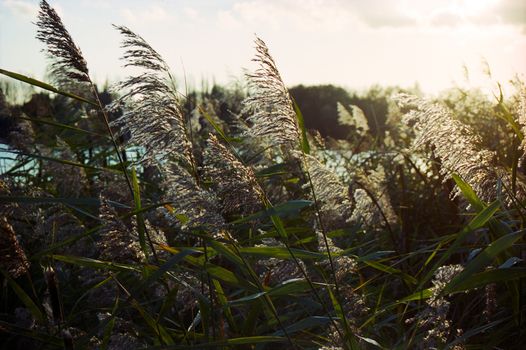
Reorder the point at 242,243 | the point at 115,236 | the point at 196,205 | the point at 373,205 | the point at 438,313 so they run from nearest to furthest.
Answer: the point at 438,313 → the point at 196,205 → the point at 115,236 → the point at 242,243 → the point at 373,205

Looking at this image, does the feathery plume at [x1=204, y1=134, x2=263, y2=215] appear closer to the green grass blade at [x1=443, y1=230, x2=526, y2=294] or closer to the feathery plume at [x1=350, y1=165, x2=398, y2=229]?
the green grass blade at [x1=443, y1=230, x2=526, y2=294]

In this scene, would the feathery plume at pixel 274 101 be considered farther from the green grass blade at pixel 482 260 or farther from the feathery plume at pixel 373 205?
the feathery plume at pixel 373 205

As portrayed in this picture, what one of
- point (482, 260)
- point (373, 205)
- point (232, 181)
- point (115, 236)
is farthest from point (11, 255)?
point (373, 205)

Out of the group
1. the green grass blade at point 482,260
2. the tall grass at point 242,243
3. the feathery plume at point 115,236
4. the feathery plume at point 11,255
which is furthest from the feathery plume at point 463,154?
the feathery plume at point 11,255

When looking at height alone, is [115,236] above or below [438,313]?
above

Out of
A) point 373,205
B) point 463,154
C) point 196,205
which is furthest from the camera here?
point 373,205

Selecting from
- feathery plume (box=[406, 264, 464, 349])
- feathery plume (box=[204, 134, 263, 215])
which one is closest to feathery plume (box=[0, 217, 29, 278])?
feathery plume (box=[204, 134, 263, 215])

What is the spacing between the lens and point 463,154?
2.86 m

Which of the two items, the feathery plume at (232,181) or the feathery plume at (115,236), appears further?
the feathery plume at (115,236)

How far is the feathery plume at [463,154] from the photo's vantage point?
2814 millimetres

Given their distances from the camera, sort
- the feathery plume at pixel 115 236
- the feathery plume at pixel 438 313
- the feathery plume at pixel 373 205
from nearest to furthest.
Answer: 1. the feathery plume at pixel 438 313
2. the feathery plume at pixel 115 236
3. the feathery plume at pixel 373 205

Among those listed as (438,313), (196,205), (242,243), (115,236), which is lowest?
(438,313)

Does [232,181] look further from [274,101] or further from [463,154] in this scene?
[463,154]

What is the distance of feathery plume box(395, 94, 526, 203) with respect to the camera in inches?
111
